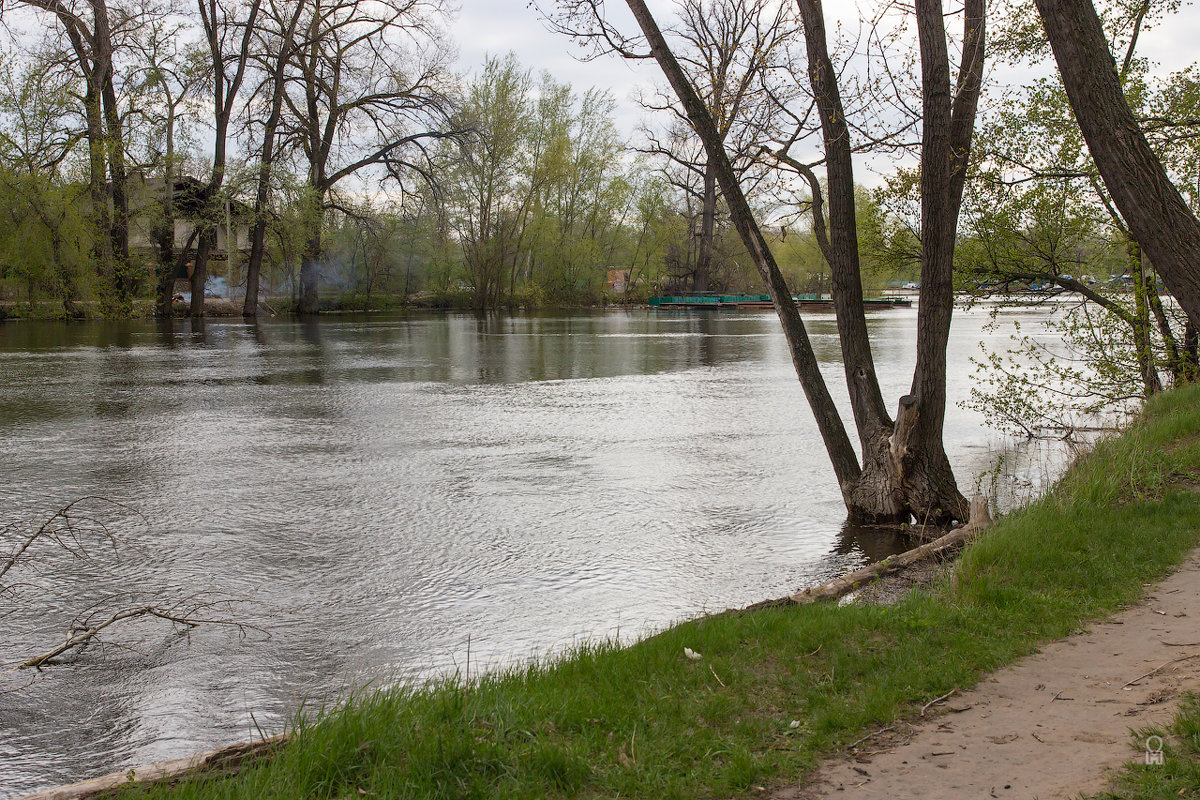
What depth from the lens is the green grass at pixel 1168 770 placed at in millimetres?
3186

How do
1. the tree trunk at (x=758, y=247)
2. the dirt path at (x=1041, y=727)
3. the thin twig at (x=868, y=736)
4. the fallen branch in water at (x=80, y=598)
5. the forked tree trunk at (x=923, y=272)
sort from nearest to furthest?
the dirt path at (x=1041, y=727) → the thin twig at (x=868, y=736) → the fallen branch in water at (x=80, y=598) → the forked tree trunk at (x=923, y=272) → the tree trunk at (x=758, y=247)

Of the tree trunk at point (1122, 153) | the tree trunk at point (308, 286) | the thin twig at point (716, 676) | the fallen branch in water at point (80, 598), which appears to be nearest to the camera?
the thin twig at point (716, 676)

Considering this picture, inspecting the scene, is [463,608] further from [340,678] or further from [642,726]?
[642,726]

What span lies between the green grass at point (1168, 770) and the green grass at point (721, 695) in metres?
0.92

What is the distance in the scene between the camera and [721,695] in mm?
4230

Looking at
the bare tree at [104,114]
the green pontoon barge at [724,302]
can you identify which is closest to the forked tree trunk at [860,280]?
the bare tree at [104,114]

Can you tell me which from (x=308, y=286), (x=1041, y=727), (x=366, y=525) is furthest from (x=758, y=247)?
(x=308, y=286)

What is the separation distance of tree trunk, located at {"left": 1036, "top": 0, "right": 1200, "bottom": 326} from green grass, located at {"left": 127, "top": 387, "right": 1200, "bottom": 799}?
5.77 ft

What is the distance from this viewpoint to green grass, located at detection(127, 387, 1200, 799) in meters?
3.45

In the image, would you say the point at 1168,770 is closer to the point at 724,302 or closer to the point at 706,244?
the point at 706,244

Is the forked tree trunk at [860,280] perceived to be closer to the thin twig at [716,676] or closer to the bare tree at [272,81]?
the thin twig at [716,676]

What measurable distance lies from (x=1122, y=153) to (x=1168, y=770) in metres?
3.66

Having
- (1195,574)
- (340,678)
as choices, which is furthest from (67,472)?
(1195,574)

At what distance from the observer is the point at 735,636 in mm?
4992
